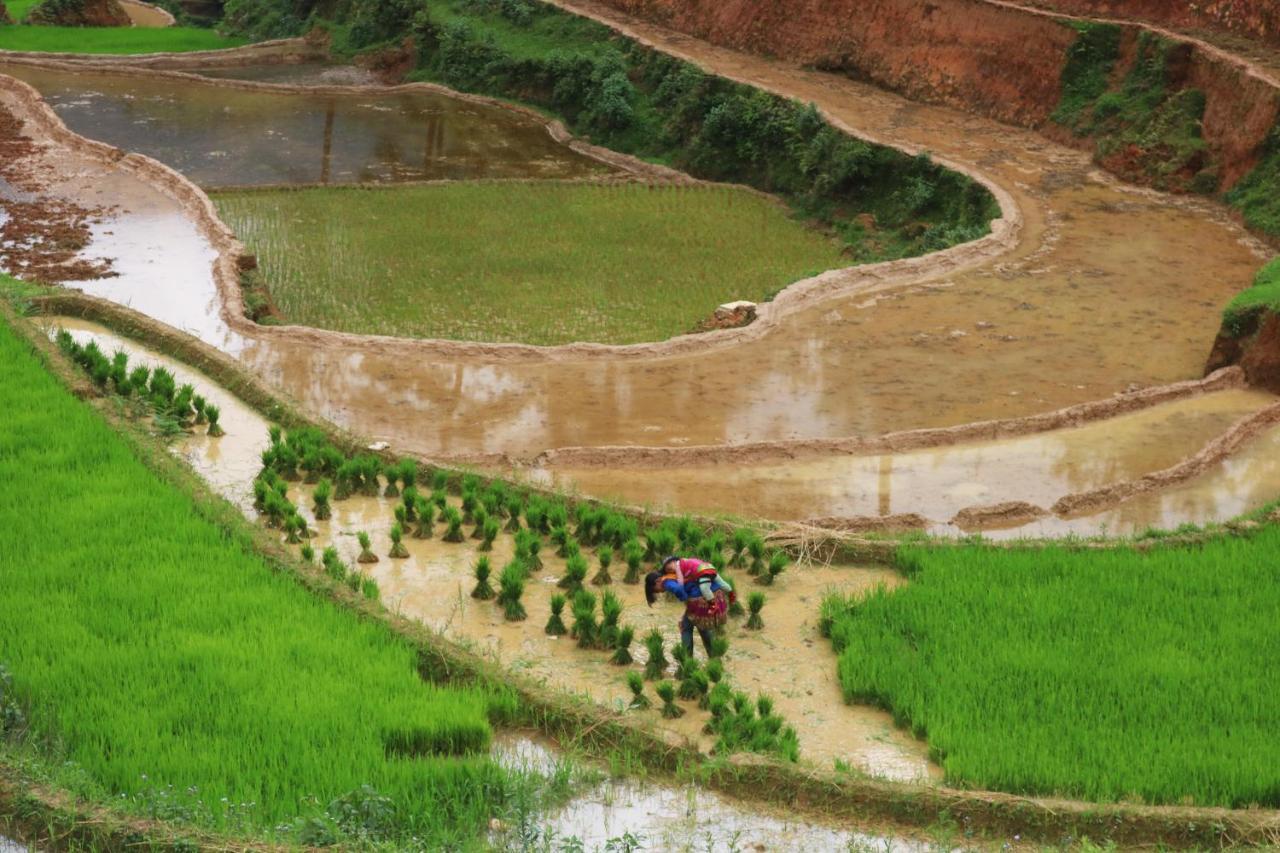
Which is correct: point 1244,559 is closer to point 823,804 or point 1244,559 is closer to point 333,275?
point 823,804

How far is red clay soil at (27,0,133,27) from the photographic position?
31438mm

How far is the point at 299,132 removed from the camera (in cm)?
2338

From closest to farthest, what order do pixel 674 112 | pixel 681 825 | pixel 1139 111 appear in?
pixel 681 825 < pixel 1139 111 < pixel 674 112

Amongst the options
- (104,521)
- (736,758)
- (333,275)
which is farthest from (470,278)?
(736,758)

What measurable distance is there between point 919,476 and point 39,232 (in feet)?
34.8

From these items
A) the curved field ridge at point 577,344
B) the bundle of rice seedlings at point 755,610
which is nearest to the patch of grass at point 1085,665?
the bundle of rice seedlings at point 755,610

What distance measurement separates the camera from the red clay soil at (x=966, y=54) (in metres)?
17.5

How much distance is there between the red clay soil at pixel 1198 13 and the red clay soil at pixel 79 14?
19.4m

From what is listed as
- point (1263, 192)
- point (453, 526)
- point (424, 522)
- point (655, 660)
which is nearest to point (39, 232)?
point (424, 522)

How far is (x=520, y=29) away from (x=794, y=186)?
8.38 metres

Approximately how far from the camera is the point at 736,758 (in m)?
6.35

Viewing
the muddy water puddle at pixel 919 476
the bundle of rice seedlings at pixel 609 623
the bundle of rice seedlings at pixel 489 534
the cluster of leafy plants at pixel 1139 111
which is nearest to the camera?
the bundle of rice seedlings at pixel 609 623

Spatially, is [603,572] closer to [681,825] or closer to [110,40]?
[681,825]

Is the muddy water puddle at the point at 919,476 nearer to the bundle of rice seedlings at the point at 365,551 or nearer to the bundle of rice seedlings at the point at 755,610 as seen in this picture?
the bundle of rice seedlings at the point at 365,551
